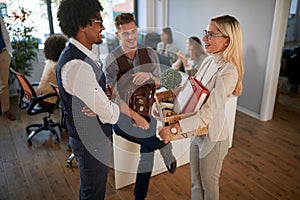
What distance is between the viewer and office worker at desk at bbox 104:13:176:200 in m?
1.74

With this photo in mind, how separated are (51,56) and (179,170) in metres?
1.72

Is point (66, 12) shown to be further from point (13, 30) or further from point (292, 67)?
point (292, 67)

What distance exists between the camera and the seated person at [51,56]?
284 centimetres

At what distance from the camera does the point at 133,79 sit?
174 centimetres

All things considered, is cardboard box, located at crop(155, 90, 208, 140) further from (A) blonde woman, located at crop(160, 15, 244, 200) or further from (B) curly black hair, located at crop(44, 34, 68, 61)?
(B) curly black hair, located at crop(44, 34, 68, 61)

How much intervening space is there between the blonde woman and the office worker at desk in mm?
335

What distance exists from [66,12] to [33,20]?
3.62m

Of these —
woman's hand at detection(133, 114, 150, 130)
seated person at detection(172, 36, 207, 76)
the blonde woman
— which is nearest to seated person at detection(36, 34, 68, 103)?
seated person at detection(172, 36, 207, 76)

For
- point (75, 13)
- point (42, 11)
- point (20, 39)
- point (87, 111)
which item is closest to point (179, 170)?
point (87, 111)

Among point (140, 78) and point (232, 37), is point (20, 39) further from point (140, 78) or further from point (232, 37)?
point (232, 37)

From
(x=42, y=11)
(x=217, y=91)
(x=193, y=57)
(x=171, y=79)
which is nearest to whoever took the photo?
(x=217, y=91)

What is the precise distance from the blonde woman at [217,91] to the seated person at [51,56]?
69.9 inches

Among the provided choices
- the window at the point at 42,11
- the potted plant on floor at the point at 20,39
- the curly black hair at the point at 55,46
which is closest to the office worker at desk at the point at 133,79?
the curly black hair at the point at 55,46

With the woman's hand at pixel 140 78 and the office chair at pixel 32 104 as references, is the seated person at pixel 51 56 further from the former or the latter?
the woman's hand at pixel 140 78
